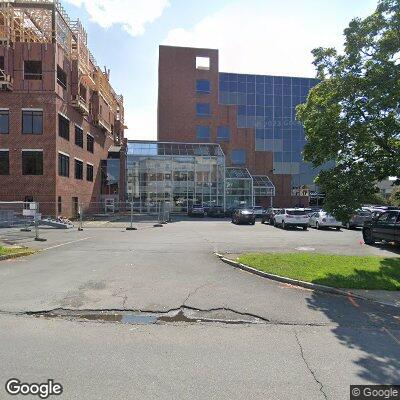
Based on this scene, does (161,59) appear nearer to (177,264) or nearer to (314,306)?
(177,264)

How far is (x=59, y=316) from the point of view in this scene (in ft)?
22.2

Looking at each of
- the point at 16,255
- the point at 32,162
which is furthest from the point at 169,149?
the point at 16,255

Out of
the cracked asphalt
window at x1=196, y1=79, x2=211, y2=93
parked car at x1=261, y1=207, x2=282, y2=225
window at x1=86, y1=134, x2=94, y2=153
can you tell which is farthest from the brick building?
the cracked asphalt

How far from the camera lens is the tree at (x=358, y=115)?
10.4m

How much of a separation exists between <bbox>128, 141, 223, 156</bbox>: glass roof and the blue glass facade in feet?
42.6

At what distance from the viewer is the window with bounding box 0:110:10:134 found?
103ft

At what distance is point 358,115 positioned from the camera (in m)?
10.9

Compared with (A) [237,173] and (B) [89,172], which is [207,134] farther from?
(B) [89,172]

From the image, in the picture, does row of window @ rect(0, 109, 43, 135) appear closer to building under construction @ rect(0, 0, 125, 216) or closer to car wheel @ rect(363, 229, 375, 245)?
building under construction @ rect(0, 0, 125, 216)

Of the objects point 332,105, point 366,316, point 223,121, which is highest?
point 223,121

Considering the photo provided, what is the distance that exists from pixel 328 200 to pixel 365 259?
2789 millimetres

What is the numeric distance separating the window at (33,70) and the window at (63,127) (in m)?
3.49

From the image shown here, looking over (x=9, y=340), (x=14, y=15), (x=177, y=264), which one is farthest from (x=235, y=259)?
(x=14, y=15)

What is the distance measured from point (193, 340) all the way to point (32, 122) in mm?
30407
